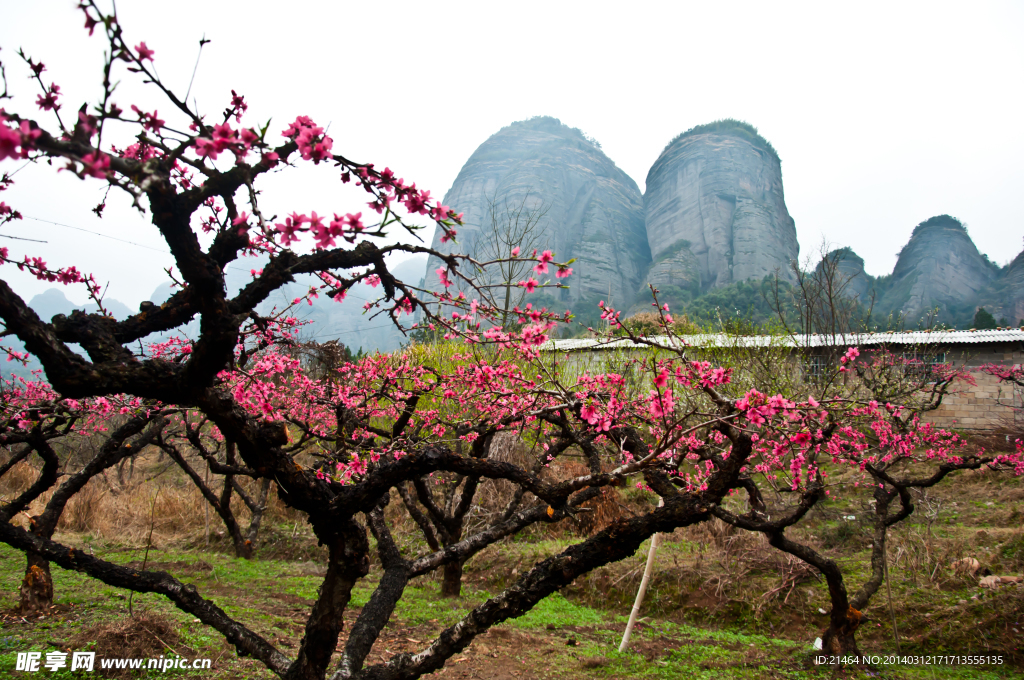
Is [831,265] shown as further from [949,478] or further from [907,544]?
[907,544]

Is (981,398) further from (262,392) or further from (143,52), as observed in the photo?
(143,52)

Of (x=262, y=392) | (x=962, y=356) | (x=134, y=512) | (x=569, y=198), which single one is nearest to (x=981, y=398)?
(x=962, y=356)

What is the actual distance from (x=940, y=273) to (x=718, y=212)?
2298 centimetres

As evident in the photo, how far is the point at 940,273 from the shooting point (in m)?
46.7

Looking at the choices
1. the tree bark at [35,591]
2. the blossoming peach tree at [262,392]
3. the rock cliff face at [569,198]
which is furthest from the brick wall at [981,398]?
the rock cliff face at [569,198]

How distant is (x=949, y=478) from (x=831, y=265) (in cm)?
598

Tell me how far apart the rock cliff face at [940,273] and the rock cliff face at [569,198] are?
28.4 m

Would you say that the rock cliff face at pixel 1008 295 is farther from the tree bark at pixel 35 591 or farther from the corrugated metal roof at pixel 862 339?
the tree bark at pixel 35 591

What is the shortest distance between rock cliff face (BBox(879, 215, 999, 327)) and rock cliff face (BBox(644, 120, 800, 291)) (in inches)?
425

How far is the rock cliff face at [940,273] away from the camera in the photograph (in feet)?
148

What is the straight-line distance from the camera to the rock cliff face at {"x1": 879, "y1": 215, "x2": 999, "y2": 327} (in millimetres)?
45000

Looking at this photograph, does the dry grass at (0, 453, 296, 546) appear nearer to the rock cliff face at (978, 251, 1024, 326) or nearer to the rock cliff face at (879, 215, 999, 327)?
the rock cliff face at (978, 251, 1024, 326)

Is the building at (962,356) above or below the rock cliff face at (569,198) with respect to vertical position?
below

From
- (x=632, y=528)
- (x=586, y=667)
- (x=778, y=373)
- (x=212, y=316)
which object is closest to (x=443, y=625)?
(x=586, y=667)
